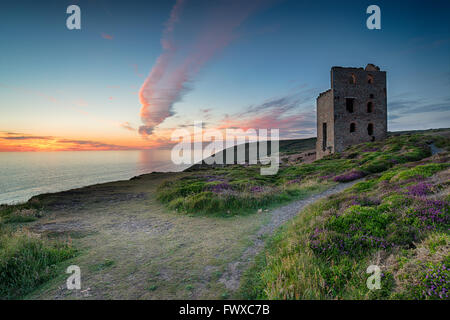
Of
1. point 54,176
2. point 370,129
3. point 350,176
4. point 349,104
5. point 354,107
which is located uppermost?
point 349,104

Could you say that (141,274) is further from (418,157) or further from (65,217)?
(418,157)

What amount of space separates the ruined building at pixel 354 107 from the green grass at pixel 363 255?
31553 millimetres

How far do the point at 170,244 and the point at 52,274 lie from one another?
318 cm

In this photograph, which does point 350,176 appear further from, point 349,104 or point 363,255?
point 349,104

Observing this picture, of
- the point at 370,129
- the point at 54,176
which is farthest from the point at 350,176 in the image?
the point at 54,176

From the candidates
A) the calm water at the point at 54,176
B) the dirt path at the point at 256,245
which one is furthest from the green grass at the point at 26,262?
the calm water at the point at 54,176

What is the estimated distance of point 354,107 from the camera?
36.0 m

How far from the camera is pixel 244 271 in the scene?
505cm

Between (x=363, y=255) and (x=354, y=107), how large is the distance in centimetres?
3883

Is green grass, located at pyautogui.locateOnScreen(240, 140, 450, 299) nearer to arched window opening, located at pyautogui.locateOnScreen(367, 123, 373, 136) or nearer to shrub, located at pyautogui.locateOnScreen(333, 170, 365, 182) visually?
shrub, located at pyautogui.locateOnScreen(333, 170, 365, 182)

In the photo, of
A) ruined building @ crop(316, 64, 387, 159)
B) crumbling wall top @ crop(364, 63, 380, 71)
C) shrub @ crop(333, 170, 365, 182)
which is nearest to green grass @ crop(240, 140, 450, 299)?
shrub @ crop(333, 170, 365, 182)

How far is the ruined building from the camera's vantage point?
116 ft

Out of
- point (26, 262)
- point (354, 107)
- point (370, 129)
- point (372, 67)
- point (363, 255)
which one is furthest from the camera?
point (372, 67)
